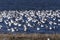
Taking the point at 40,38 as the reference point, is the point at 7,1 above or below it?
above

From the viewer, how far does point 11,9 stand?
7.29 metres

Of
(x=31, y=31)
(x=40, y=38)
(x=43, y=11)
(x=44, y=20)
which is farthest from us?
(x=43, y=11)

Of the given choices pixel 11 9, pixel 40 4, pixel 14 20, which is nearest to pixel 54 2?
pixel 40 4

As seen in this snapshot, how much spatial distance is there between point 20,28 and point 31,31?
10.4 inches

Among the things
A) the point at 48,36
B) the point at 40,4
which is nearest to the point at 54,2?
the point at 40,4

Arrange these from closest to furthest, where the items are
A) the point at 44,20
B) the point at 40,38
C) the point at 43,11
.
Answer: the point at 40,38, the point at 44,20, the point at 43,11

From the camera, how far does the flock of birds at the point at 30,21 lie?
5707 millimetres

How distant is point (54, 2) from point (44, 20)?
139cm

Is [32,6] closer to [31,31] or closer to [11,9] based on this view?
[11,9]

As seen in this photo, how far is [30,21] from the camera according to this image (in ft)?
20.2

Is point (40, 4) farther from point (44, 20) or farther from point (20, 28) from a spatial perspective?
point (20, 28)

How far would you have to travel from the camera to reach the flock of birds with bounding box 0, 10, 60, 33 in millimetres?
5707

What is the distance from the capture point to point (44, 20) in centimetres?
620

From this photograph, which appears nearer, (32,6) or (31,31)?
(31,31)
